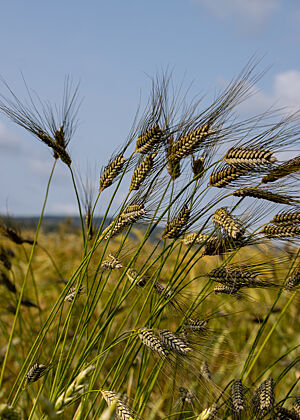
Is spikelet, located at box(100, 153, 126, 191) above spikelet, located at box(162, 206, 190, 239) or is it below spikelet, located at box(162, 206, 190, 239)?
above

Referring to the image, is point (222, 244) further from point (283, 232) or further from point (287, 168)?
point (287, 168)

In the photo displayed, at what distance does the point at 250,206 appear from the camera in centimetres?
164

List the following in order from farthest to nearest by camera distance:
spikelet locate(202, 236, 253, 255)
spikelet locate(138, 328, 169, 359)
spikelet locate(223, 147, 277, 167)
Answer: spikelet locate(202, 236, 253, 255) → spikelet locate(223, 147, 277, 167) → spikelet locate(138, 328, 169, 359)

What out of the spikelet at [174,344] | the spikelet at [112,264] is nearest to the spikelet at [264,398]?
the spikelet at [174,344]

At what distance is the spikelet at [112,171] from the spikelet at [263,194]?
0.42m

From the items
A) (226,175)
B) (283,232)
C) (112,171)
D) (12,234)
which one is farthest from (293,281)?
(12,234)

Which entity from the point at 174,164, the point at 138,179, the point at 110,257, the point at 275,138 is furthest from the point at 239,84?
the point at 110,257

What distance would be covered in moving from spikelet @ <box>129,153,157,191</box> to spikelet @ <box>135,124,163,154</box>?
33mm

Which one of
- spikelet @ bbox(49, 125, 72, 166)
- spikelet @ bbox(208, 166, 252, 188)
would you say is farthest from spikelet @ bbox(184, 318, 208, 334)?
spikelet @ bbox(49, 125, 72, 166)

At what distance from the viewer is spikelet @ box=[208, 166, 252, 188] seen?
141 centimetres

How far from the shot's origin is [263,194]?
1407 mm

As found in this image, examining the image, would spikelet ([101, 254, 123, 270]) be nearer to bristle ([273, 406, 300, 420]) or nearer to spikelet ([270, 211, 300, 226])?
spikelet ([270, 211, 300, 226])

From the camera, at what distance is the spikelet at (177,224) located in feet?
4.93

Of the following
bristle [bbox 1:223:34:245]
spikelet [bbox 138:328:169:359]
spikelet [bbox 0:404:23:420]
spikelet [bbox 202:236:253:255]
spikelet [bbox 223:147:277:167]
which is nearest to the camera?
spikelet [bbox 0:404:23:420]
